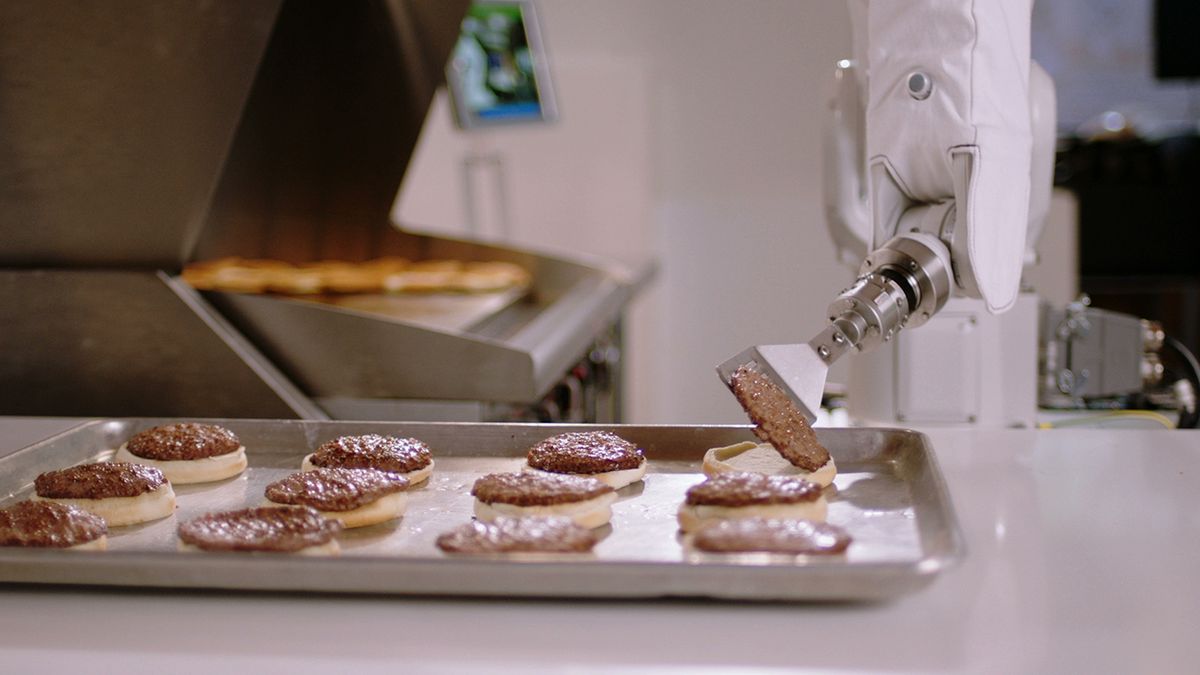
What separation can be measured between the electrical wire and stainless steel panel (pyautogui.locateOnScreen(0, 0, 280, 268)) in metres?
1.43

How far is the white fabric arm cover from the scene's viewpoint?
1388 mm

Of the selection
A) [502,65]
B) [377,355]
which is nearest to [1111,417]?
[377,355]

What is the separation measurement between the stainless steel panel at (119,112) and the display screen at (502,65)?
2449mm

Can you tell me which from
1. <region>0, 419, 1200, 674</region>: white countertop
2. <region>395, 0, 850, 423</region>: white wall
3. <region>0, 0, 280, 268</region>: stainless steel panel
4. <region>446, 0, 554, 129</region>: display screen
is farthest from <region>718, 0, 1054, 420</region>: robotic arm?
<region>395, 0, 850, 423</region>: white wall

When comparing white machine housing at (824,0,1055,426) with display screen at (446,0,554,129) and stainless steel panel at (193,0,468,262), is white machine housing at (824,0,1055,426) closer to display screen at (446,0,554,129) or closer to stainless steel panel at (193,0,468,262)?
stainless steel panel at (193,0,468,262)

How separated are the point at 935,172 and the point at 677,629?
77 cm

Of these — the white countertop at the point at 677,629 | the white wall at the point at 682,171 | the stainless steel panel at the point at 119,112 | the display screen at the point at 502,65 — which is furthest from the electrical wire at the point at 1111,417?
the white wall at the point at 682,171

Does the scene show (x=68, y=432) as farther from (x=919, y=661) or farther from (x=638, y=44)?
(x=638, y=44)

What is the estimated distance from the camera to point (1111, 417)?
217 centimetres

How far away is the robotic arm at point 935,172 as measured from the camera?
4.38ft

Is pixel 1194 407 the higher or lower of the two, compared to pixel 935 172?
lower

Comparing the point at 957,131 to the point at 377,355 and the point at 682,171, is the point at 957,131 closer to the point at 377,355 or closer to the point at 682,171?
the point at 377,355

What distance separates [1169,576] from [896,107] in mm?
645

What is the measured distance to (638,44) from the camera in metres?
5.73
